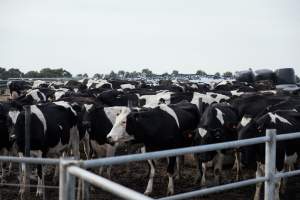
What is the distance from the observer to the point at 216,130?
9672mm

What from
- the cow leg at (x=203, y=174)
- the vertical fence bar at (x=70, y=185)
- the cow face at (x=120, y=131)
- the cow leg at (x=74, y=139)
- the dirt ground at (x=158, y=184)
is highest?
the vertical fence bar at (x=70, y=185)

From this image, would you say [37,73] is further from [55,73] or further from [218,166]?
[218,166]

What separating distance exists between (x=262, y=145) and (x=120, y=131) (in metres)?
3.03

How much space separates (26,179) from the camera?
8320 millimetres

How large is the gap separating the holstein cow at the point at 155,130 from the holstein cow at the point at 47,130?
1.23 m

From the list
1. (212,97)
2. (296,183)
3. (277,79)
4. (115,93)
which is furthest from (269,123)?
(277,79)

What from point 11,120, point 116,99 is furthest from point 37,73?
point 11,120

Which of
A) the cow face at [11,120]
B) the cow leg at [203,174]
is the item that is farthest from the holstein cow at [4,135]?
the cow leg at [203,174]

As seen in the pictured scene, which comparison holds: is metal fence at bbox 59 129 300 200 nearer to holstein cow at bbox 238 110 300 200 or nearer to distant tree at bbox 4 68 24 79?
holstein cow at bbox 238 110 300 200

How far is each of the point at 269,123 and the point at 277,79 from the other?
2566 cm

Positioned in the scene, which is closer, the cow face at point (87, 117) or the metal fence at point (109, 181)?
the metal fence at point (109, 181)

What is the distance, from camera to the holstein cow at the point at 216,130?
962 centimetres

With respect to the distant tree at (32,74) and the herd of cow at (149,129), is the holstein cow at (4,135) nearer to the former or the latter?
the herd of cow at (149,129)

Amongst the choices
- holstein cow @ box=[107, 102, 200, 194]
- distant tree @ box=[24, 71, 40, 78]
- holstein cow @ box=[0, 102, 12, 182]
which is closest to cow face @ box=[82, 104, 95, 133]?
holstein cow @ box=[107, 102, 200, 194]
